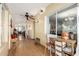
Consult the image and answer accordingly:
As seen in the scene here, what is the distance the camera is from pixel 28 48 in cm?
199

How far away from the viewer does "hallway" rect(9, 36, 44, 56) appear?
1930 mm

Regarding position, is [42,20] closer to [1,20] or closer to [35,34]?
[35,34]

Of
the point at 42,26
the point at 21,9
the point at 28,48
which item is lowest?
the point at 28,48

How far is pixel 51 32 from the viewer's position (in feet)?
6.55

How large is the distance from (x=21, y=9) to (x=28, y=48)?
72 cm

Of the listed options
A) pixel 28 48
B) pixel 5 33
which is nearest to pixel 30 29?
pixel 28 48

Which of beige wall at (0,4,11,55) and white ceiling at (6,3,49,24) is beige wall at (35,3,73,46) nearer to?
white ceiling at (6,3,49,24)

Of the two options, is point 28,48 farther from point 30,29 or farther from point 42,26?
point 42,26

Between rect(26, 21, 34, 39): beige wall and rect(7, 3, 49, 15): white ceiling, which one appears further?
rect(26, 21, 34, 39): beige wall

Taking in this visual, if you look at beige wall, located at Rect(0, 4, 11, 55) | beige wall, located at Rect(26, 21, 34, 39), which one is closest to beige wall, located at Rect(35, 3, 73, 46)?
beige wall, located at Rect(26, 21, 34, 39)

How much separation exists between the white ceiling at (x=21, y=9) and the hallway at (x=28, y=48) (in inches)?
13.9

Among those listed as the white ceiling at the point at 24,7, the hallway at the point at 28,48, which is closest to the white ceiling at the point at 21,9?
the white ceiling at the point at 24,7

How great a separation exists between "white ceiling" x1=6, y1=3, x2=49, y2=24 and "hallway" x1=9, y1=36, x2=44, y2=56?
35cm

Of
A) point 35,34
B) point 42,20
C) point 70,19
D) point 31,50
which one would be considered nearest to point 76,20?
point 70,19
